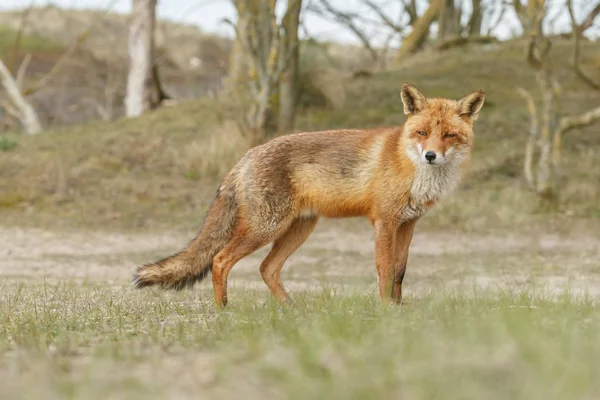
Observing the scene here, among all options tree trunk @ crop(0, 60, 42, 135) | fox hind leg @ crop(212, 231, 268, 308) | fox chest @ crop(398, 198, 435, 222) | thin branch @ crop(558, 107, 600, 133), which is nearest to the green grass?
fox hind leg @ crop(212, 231, 268, 308)

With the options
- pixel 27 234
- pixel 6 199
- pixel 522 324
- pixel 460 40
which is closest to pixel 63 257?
pixel 27 234

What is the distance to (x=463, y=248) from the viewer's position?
1177 centimetres

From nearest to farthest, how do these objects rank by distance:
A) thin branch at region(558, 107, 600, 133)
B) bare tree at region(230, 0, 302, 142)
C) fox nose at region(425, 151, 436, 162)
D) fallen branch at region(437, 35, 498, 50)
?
fox nose at region(425, 151, 436, 162) → thin branch at region(558, 107, 600, 133) → bare tree at region(230, 0, 302, 142) → fallen branch at region(437, 35, 498, 50)

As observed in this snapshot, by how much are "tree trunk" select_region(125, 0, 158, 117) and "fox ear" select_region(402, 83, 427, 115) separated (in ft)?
54.4

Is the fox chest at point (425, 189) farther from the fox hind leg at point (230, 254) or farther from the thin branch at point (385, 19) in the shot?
the thin branch at point (385, 19)

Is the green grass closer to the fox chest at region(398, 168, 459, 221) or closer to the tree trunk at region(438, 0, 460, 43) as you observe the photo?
the fox chest at region(398, 168, 459, 221)

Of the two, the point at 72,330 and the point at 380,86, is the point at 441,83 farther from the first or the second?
the point at 72,330

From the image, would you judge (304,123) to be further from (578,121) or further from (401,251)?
(401,251)

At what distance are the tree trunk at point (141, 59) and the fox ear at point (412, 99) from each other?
16.6m

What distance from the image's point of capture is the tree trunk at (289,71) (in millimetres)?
15422

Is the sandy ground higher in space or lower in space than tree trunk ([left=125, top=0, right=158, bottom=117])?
lower

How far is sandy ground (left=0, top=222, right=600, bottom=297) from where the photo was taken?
938 cm

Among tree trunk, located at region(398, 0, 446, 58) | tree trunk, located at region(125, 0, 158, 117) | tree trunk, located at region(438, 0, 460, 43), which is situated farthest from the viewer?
tree trunk, located at region(438, 0, 460, 43)

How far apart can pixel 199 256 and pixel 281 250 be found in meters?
0.84
